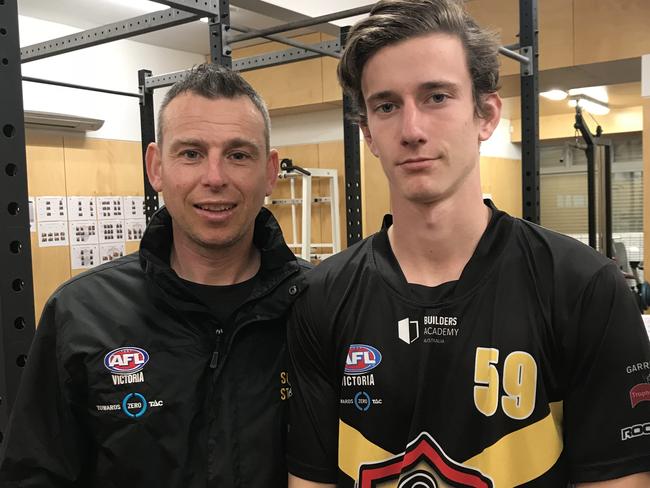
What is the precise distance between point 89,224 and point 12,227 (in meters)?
3.87

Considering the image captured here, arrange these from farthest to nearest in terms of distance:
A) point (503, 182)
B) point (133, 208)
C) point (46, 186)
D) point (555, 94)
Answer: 1. point (503, 182)
2. point (555, 94)
3. point (133, 208)
4. point (46, 186)

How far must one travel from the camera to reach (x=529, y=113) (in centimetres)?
252

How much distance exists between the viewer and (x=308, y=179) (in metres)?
5.07

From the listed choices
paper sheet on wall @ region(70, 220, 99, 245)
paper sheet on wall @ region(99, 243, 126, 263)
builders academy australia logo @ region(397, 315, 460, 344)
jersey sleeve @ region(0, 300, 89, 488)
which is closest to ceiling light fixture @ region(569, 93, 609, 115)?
paper sheet on wall @ region(99, 243, 126, 263)

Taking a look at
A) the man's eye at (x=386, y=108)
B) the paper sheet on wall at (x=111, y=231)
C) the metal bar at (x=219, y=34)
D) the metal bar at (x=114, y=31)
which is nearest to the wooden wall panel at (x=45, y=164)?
the paper sheet on wall at (x=111, y=231)

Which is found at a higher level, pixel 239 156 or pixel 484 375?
pixel 239 156

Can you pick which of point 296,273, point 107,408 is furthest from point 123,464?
point 296,273

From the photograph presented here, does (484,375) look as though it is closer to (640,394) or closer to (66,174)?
(640,394)

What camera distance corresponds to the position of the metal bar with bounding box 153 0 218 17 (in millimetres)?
1756

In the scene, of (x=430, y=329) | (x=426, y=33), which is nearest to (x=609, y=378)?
(x=430, y=329)

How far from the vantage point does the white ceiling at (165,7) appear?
389 centimetres

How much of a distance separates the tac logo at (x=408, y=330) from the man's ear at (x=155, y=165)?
587 mm

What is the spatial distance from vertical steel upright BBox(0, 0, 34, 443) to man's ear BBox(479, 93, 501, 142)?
33.4 inches

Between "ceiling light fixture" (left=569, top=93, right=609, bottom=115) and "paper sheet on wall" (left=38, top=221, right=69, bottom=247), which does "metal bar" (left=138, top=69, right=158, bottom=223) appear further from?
"ceiling light fixture" (left=569, top=93, right=609, bottom=115)
